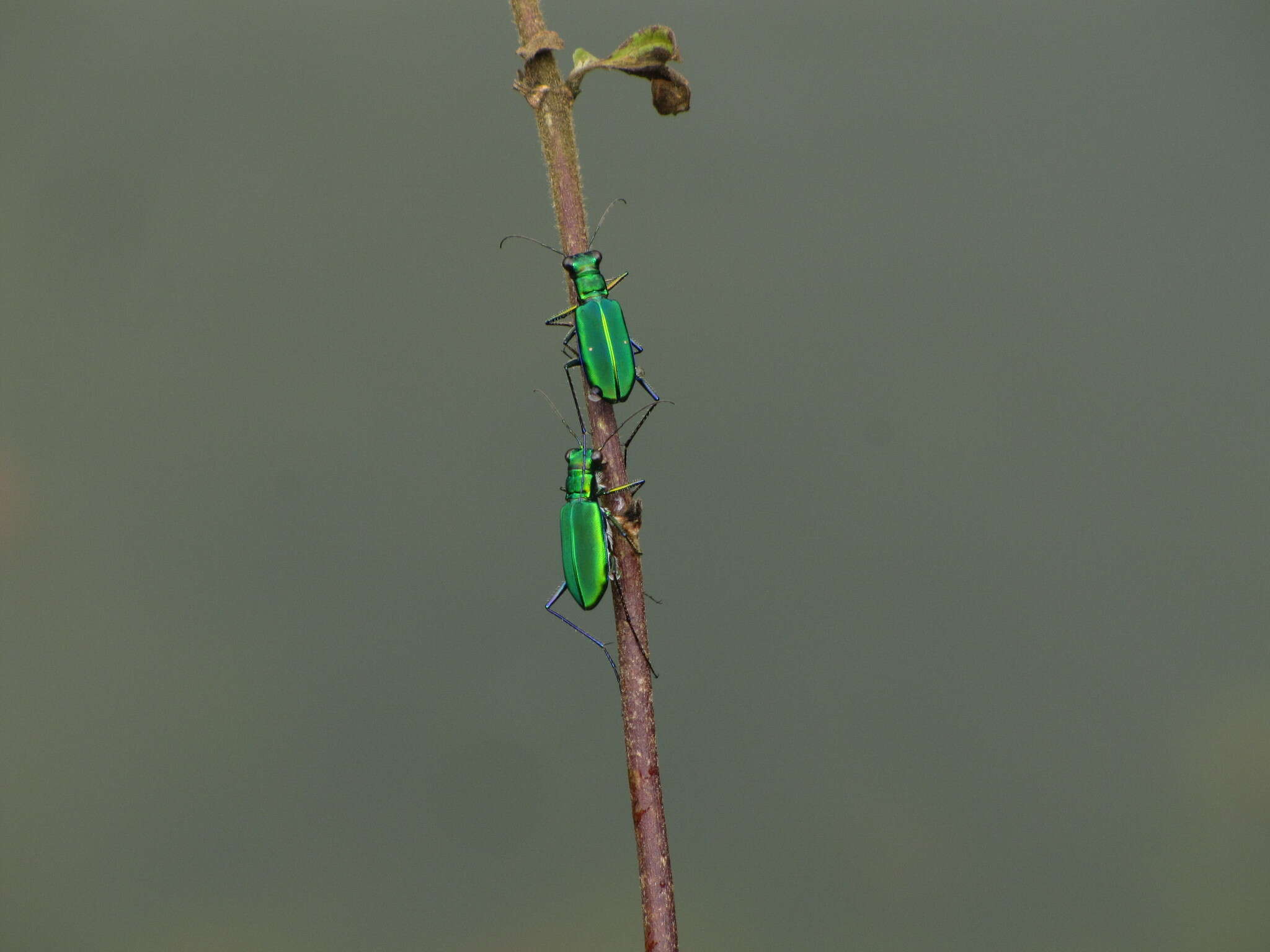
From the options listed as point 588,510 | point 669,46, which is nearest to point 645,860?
point 588,510

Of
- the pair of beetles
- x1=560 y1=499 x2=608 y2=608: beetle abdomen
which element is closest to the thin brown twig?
the pair of beetles

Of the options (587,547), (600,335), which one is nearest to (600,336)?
(600,335)

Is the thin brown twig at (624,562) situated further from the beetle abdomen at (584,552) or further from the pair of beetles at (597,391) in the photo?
the beetle abdomen at (584,552)

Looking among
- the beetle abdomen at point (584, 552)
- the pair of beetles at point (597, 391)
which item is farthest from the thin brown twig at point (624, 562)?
the beetle abdomen at point (584, 552)

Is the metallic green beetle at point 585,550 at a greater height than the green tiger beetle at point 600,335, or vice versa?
the green tiger beetle at point 600,335

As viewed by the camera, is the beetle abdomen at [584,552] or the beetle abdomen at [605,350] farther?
the beetle abdomen at [584,552]

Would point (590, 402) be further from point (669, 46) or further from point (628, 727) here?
point (669, 46)
